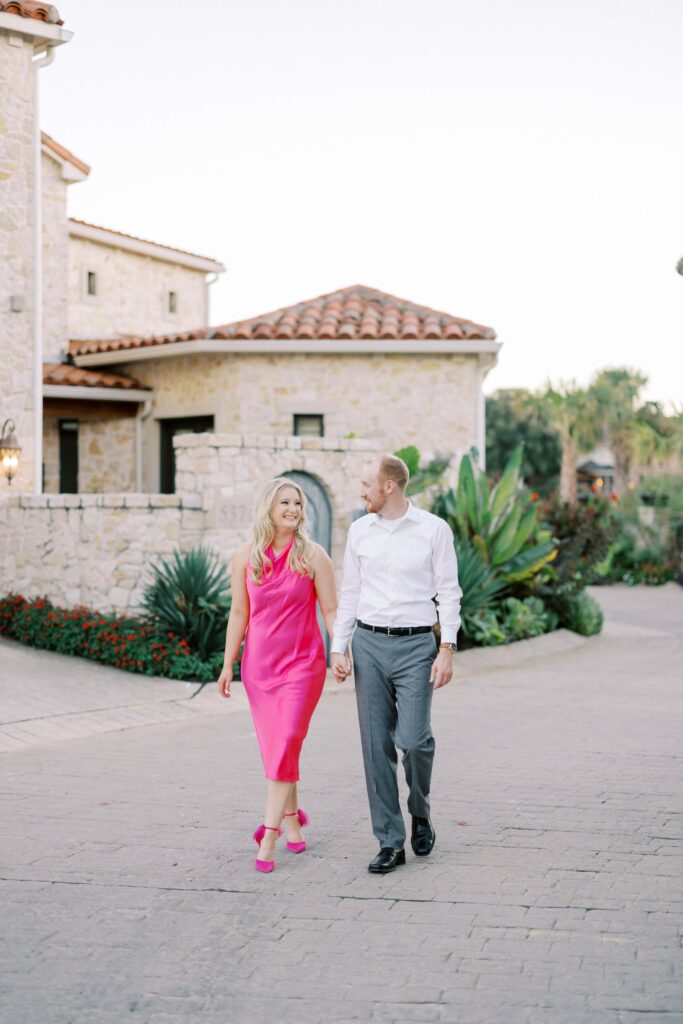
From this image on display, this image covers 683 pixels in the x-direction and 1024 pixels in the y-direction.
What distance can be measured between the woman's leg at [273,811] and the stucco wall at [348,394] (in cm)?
1317

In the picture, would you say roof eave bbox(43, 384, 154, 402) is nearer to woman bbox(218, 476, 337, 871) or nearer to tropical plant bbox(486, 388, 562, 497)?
woman bbox(218, 476, 337, 871)

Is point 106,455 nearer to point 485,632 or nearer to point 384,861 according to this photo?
point 485,632

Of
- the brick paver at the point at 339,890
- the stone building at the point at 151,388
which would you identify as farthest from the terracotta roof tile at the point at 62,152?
the brick paver at the point at 339,890

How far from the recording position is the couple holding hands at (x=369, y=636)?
229 inches

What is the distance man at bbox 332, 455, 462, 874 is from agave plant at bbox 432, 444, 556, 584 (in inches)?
362

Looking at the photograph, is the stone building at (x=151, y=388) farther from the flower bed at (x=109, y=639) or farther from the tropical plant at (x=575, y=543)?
the tropical plant at (x=575, y=543)

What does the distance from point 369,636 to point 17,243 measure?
447 inches

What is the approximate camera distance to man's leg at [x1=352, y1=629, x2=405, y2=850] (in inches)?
228

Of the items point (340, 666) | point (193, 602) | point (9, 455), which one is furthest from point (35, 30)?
point (340, 666)

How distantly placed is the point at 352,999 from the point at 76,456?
1691cm

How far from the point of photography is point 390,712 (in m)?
5.90

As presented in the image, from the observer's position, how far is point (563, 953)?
465 centimetres

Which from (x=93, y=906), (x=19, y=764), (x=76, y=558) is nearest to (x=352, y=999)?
(x=93, y=906)

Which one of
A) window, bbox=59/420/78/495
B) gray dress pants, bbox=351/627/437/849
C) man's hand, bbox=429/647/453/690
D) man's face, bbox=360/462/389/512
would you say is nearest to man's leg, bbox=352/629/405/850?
gray dress pants, bbox=351/627/437/849
